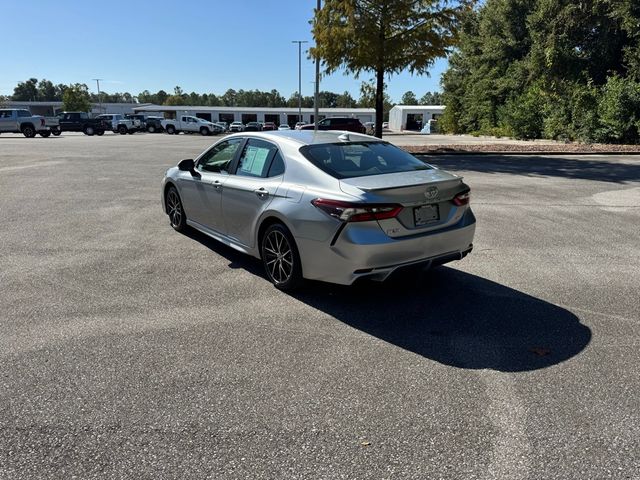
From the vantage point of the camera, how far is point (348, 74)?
20.7m

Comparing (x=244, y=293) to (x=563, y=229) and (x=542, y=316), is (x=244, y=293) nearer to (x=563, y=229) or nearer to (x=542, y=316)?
(x=542, y=316)

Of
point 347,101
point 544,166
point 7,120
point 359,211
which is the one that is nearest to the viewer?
point 359,211

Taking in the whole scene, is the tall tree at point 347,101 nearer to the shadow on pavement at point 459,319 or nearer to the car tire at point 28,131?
the car tire at point 28,131

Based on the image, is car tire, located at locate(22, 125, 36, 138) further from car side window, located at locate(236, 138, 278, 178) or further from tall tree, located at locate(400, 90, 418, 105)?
tall tree, located at locate(400, 90, 418, 105)

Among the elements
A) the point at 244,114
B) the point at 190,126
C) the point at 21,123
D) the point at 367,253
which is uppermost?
the point at 244,114

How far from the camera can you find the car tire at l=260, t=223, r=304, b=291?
4.81m

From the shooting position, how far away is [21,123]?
128 ft

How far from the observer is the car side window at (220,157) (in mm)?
6039

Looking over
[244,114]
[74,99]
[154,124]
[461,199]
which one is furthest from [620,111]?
[74,99]

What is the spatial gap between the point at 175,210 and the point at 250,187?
7.89 feet

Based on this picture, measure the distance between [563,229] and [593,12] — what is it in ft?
81.3

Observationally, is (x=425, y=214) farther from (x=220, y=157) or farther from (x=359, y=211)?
(x=220, y=157)

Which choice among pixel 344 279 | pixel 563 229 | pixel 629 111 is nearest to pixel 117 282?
pixel 344 279

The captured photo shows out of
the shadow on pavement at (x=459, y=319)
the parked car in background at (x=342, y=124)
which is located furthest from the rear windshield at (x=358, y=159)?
the parked car in background at (x=342, y=124)
